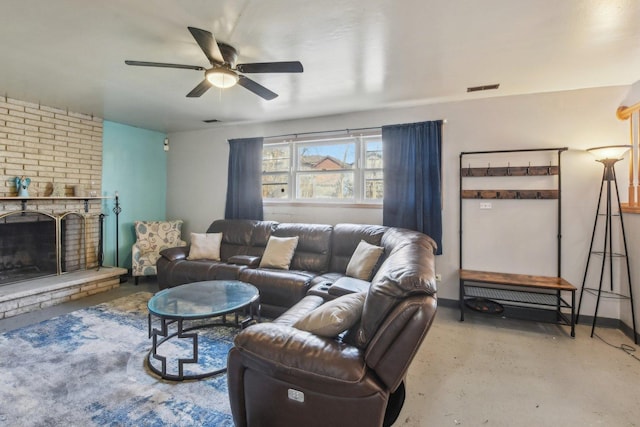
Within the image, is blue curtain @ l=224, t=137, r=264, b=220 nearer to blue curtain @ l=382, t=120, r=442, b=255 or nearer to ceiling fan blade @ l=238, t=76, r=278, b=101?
blue curtain @ l=382, t=120, r=442, b=255

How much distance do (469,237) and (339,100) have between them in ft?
7.37

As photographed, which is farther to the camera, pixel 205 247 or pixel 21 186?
pixel 205 247

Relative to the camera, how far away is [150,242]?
4605mm

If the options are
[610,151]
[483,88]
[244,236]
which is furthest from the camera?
[244,236]

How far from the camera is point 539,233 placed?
3.27 m

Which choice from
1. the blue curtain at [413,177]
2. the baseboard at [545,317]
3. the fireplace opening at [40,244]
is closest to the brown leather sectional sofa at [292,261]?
the blue curtain at [413,177]

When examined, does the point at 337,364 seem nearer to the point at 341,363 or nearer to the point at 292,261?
the point at 341,363

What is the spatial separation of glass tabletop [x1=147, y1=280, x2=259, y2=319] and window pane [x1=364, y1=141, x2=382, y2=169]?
7.58ft

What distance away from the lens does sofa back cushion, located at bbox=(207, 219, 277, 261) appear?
4098 millimetres

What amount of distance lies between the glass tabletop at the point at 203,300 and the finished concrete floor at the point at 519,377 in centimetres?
141

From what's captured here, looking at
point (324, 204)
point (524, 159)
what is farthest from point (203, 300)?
point (524, 159)

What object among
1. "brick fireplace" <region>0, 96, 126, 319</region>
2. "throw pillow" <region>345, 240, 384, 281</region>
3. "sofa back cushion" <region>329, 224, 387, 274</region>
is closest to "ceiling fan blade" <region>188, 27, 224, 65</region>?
"throw pillow" <region>345, 240, 384, 281</region>

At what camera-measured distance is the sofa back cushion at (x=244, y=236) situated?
4.10 m

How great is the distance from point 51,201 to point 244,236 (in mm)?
2549
